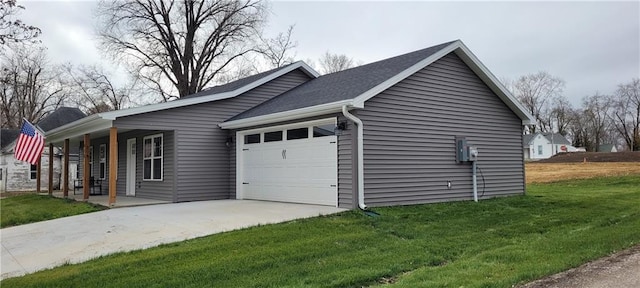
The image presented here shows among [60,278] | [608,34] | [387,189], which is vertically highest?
[608,34]

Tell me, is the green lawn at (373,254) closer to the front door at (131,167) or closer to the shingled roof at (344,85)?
the shingled roof at (344,85)

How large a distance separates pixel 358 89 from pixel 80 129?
908 centimetres

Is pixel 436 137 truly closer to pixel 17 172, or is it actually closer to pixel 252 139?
pixel 252 139

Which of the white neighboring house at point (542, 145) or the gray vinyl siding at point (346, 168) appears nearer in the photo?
the gray vinyl siding at point (346, 168)

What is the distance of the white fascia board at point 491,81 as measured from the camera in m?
12.1

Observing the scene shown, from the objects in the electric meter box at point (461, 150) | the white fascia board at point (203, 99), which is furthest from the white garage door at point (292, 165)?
the electric meter box at point (461, 150)

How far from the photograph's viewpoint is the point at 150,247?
6.96 meters

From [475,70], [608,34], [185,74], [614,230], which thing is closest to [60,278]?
[614,230]

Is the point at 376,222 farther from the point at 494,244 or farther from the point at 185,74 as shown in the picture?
the point at 185,74

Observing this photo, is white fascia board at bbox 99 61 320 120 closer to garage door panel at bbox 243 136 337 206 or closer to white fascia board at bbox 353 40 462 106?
garage door panel at bbox 243 136 337 206

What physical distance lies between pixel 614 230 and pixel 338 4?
479 inches

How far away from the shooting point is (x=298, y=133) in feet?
37.5

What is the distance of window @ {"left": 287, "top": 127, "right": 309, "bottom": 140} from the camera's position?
11.2 metres

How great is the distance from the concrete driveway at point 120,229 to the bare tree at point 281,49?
24665 mm
